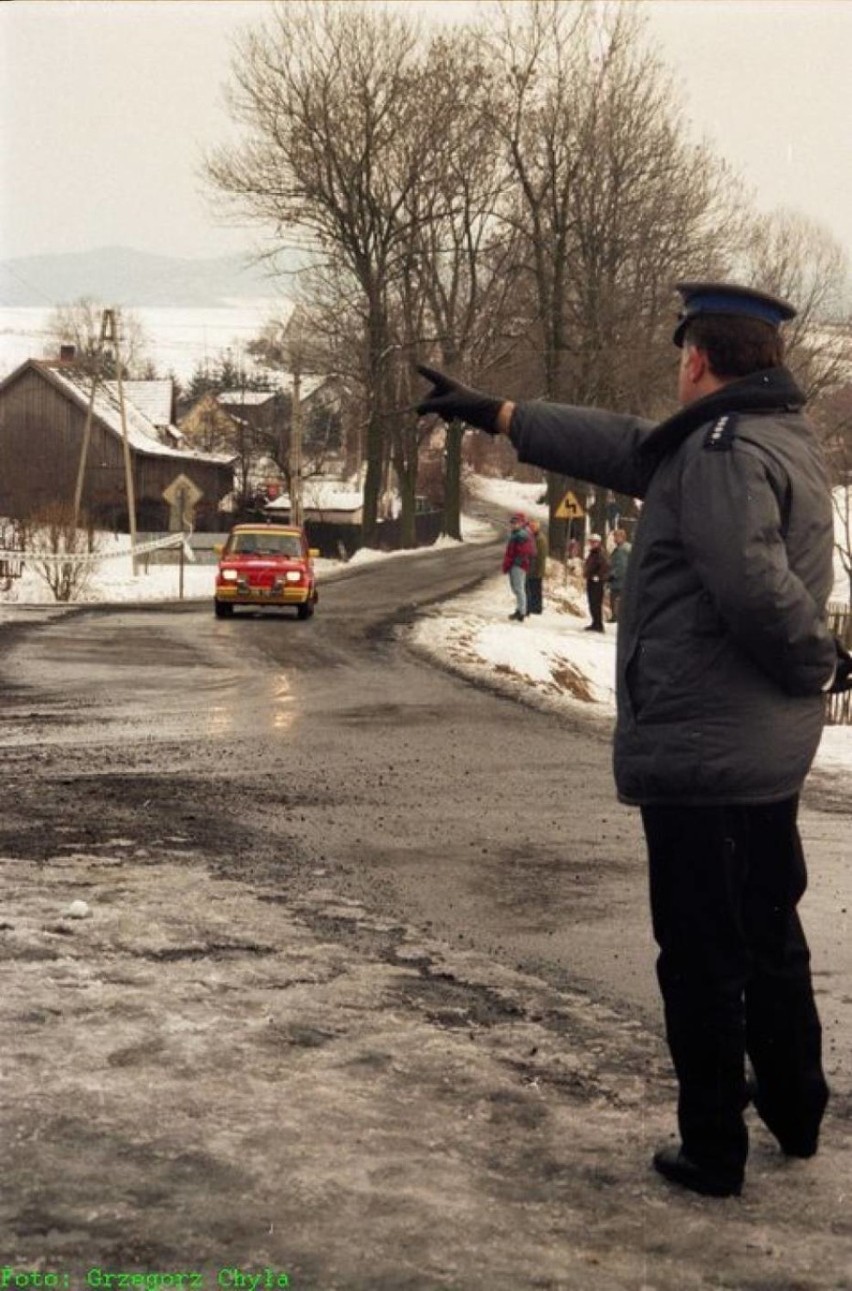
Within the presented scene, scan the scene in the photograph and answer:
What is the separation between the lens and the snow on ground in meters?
18.2

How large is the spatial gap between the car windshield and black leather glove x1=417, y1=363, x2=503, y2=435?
1049 inches


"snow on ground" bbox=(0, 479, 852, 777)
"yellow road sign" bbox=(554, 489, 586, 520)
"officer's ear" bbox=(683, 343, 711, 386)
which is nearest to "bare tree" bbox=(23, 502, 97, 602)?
"snow on ground" bbox=(0, 479, 852, 777)

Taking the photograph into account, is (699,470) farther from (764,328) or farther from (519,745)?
(519,745)

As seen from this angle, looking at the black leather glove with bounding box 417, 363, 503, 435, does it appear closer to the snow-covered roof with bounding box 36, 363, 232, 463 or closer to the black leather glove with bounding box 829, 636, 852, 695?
the black leather glove with bounding box 829, 636, 852, 695

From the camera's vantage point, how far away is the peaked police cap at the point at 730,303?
3990 millimetres

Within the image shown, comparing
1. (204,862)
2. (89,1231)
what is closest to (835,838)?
(204,862)

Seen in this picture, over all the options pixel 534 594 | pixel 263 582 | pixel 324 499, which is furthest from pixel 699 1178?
pixel 324 499

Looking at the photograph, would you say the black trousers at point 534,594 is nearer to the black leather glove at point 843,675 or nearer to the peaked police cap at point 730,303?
the black leather glove at point 843,675

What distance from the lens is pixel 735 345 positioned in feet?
13.1

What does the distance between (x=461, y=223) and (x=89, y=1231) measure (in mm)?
57399

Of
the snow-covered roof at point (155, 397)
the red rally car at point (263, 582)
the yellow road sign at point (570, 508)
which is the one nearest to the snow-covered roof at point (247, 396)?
the snow-covered roof at point (155, 397)

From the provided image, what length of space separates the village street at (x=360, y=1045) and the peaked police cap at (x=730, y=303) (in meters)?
1.86

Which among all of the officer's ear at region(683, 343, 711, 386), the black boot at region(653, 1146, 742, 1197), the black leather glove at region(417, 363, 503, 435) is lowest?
the black boot at region(653, 1146, 742, 1197)

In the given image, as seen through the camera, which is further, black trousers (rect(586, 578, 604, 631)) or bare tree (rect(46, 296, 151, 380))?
bare tree (rect(46, 296, 151, 380))
